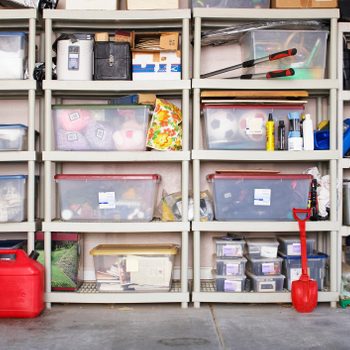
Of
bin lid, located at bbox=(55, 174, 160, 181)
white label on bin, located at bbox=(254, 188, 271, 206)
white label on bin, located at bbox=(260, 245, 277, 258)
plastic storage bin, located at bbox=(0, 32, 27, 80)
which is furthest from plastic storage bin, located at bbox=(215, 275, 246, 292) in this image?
plastic storage bin, located at bbox=(0, 32, 27, 80)

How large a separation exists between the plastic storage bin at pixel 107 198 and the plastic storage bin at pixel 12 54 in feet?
2.82

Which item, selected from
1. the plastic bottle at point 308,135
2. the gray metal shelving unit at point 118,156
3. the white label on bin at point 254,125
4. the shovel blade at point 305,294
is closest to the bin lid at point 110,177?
the gray metal shelving unit at point 118,156

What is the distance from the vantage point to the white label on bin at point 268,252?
3371 mm

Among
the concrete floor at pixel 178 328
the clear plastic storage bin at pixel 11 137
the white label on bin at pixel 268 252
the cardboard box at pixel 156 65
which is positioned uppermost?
the cardboard box at pixel 156 65

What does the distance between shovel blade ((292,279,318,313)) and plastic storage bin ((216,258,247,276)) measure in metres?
0.39

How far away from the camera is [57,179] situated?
3.33 metres

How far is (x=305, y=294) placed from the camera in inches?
123

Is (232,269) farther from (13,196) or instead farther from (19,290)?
(13,196)

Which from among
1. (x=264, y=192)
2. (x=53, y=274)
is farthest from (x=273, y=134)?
(x=53, y=274)

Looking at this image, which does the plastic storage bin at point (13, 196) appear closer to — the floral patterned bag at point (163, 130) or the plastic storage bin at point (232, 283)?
the floral patterned bag at point (163, 130)

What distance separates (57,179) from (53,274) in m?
0.71

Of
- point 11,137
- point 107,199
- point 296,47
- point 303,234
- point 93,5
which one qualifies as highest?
point 93,5

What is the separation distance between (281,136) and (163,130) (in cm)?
88

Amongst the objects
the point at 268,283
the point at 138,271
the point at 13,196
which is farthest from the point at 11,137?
the point at 268,283
